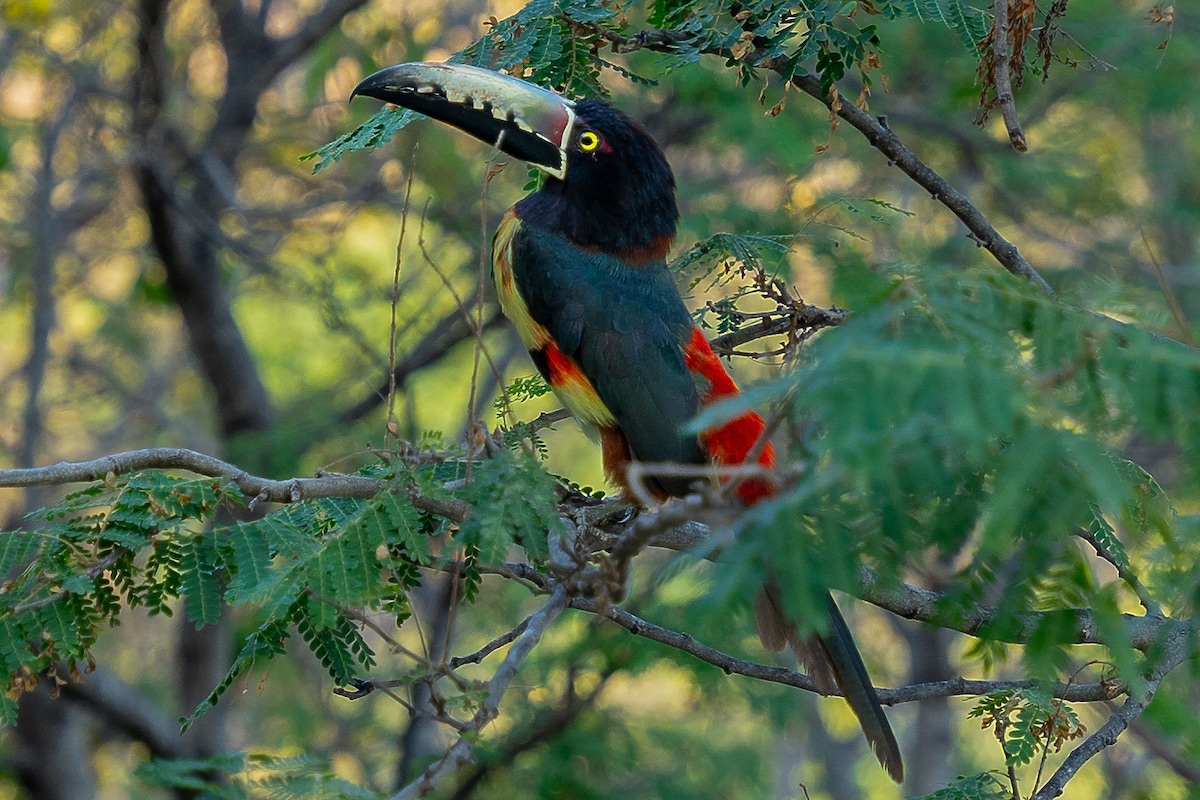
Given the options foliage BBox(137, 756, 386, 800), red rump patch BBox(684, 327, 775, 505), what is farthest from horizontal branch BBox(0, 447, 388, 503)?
red rump patch BBox(684, 327, 775, 505)

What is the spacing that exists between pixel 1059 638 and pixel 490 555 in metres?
1.09

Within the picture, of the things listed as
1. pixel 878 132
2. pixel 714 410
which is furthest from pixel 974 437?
pixel 878 132

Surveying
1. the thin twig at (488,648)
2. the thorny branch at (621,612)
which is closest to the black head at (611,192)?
the thorny branch at (621,612)

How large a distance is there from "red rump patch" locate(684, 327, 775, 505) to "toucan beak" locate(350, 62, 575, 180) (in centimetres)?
77

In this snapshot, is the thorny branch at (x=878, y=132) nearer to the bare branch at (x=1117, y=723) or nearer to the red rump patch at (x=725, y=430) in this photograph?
the red rump patch at (x=725, y=430)

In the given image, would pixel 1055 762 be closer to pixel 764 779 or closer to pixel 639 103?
pixel 764 779

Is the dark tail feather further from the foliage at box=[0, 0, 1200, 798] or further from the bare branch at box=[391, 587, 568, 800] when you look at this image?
the bare branch at box=[391, 587, 568, 800]

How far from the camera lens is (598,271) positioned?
3988 millimetres

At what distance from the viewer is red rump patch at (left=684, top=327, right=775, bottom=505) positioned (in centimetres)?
344

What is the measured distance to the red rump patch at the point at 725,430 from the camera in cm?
344

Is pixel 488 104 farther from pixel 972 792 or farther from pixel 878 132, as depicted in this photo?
pixel 972 792

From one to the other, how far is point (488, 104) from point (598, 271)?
0.65 m

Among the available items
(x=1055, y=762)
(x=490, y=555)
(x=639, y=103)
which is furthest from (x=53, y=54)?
(x=1055, y=762)

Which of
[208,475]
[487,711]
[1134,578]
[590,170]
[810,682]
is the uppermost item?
[590,170]
